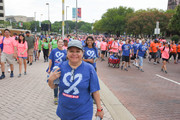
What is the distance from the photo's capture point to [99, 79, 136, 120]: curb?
4.63 meters

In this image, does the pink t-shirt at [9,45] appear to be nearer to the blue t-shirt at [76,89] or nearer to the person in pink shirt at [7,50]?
the person in pink shirt at [7,50]

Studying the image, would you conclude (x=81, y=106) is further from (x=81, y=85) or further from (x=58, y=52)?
(x=58, y=52)

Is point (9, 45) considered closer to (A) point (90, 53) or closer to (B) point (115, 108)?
(A) point (90, 53)

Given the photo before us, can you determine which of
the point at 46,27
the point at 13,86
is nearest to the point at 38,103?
the point at 13,86

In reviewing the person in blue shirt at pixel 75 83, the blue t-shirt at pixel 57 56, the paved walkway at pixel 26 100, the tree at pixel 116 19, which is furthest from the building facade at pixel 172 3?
the person in blue shirt at pixel 75 83

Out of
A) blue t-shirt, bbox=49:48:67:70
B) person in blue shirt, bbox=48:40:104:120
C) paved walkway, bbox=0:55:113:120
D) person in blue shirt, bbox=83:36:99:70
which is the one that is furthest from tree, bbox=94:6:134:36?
person in blue shirt, bbox=48:40:104:120

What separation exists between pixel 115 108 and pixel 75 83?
3143mm

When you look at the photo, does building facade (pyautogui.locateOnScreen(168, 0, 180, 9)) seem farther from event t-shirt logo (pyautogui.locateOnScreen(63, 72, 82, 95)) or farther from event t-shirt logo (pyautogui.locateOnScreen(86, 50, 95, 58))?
event t-shirt logo (pyautogui.locateOnScreen(63, 72, 82, 95))

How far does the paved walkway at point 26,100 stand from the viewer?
446 cm

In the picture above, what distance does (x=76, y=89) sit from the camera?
240 cm

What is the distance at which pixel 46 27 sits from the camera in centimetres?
2081

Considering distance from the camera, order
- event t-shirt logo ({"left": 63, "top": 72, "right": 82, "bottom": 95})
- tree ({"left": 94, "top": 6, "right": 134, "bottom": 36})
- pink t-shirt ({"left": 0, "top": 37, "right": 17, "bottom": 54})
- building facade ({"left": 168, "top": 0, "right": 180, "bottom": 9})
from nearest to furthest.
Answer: event t-shirt logo ({"left": 63, "top": 72, "right": 82, "bottom": 95}), pink t-shirt ({"left": 0, "top": 37, "right": 17, "bottom": 54}), tree ({"left": 94, "top": 6, "right": 134, "bottom": 36}), building facade ({"left": 168, "top": 0, "right": 180, "bottom": 9})

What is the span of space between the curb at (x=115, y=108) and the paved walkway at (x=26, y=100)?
145 millimetres

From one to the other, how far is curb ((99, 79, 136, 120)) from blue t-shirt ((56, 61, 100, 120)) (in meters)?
2.24
